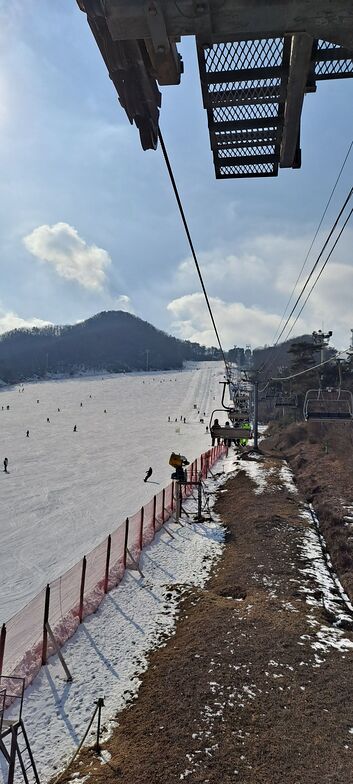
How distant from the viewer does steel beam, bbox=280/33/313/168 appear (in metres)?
2.69

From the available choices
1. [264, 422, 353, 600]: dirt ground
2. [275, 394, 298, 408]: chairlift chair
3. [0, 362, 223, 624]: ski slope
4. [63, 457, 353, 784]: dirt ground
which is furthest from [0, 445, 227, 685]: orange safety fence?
[275, 394, 298, 408]: chairlift chair

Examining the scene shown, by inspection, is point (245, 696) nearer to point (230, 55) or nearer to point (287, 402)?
point (230, 55)

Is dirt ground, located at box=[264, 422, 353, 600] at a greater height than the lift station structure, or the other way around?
the lift station structure

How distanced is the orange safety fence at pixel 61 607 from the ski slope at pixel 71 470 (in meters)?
1.54

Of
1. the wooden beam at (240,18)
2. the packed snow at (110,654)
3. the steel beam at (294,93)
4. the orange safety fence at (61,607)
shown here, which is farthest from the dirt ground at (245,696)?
the wooden beam at (240,18)

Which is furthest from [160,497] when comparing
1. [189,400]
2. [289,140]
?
[189,400]

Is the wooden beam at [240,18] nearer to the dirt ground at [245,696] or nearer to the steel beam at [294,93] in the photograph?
the steel beam at [294,93]

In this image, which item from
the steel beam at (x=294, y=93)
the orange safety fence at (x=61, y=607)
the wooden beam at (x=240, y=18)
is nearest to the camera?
the wooden beam at (x=240, y=18)

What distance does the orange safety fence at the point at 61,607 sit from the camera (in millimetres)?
9891

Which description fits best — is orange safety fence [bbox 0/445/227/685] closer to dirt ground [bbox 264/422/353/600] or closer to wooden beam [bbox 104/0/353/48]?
dirt ground [bbox 264/422/353/600]

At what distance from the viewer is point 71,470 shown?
35.8 m

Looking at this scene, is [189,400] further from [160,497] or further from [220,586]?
[220,586]

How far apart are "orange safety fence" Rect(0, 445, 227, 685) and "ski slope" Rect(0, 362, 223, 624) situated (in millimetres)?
1539

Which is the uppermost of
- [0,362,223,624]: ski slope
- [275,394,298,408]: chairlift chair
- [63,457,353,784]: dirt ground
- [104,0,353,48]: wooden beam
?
[104,0,353,48]: wooden beam
